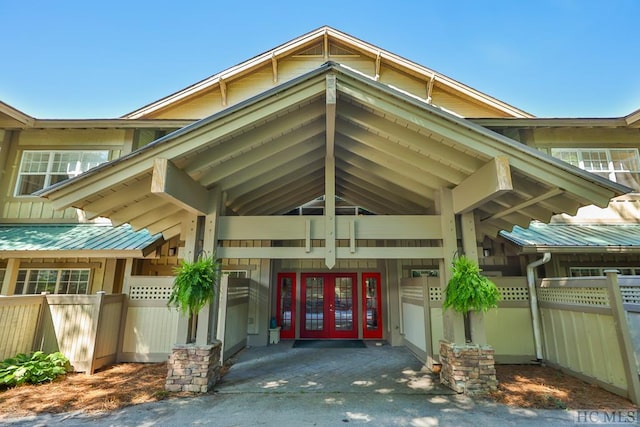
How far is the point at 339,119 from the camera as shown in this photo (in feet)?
16.3

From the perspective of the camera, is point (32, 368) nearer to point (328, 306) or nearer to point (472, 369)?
point (328, 306)

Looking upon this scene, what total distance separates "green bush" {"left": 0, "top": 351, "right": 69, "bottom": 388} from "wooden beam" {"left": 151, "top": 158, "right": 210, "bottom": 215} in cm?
391

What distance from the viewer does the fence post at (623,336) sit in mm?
4297

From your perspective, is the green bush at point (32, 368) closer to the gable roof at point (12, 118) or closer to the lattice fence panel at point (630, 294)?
the gable roof at point (12, 118)

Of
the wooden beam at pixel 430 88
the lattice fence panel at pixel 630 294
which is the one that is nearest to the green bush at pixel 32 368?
the lattice fence panel at pixel 630 294

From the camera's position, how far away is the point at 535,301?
21.9 feet

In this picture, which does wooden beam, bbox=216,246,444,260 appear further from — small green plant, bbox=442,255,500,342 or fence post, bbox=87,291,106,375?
fence post, bbox=87,291,106,375

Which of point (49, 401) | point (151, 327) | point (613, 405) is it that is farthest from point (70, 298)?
point (613, 405)

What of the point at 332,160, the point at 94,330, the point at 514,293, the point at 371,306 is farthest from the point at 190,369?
the point at 514,293

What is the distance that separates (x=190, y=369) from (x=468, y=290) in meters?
4.50

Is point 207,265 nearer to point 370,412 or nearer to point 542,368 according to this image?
point 370,412

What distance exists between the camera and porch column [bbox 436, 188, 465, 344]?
499 centimetres

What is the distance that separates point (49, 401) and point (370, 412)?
4675 millimetres

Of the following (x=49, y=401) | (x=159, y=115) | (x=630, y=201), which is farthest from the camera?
(x=159, y=115)
